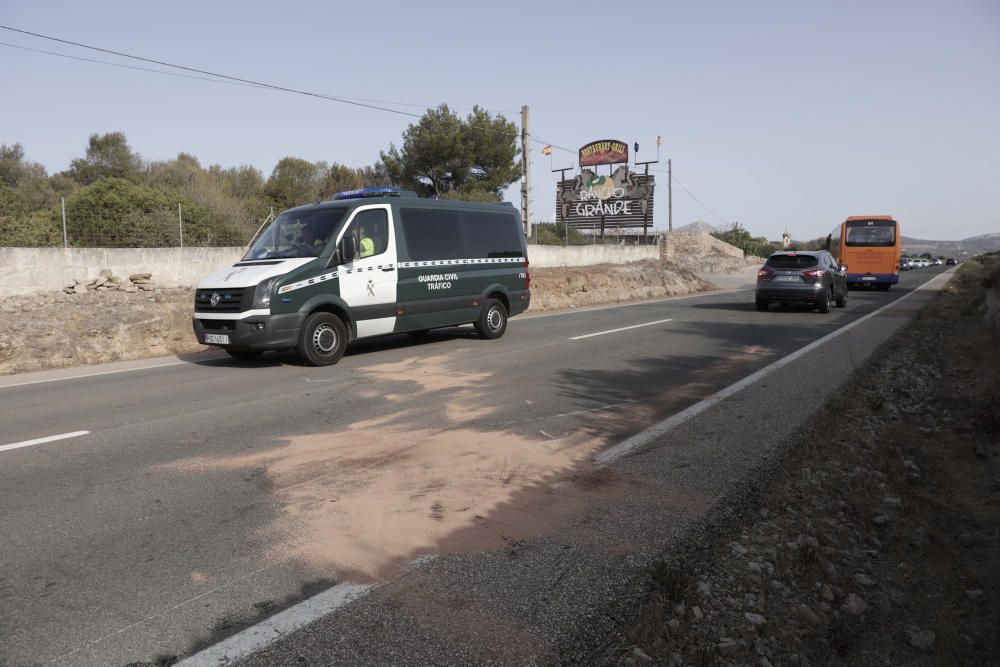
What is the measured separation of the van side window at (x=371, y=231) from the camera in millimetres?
10195

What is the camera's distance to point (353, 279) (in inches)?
397

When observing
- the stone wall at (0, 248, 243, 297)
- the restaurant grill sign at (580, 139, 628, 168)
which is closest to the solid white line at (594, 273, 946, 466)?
the stone wall at (0, 248, 243, 297)

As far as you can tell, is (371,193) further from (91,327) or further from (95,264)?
(95,264)

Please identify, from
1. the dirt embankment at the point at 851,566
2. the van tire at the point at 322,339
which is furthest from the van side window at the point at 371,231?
the dirt embankment at the point at 851,566

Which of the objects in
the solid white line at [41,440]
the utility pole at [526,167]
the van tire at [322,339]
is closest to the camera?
the solid white line at [41,440]

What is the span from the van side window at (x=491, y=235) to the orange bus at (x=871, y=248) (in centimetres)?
2083

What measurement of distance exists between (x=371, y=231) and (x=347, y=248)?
0.79 m

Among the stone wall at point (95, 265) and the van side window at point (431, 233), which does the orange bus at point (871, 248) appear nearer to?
the van side window at point (431, 233)

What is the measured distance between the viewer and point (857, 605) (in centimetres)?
320

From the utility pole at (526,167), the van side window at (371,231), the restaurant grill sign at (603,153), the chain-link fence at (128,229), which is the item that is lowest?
the van side window at (371,231)

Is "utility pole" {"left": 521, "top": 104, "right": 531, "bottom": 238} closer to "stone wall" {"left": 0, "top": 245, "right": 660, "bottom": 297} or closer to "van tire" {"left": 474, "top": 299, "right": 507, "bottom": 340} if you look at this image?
"stone wall" {"left": 0, "top": 245, "right": 660, "bottom": 297}

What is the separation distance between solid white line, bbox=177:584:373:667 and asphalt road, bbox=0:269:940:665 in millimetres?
68

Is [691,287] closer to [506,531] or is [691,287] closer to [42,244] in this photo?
[42,244]

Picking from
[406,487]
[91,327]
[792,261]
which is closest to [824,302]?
[792,261]
